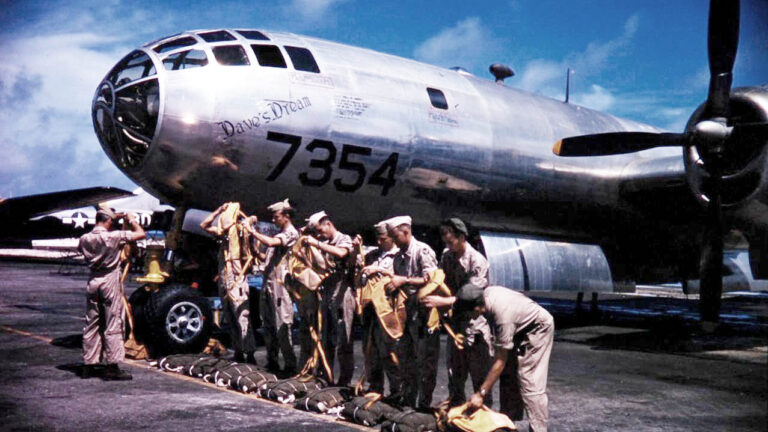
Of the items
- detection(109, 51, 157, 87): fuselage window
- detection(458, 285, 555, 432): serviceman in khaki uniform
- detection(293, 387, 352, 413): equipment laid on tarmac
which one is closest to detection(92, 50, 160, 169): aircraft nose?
detection(109, 51, 157, 87): fuselage window

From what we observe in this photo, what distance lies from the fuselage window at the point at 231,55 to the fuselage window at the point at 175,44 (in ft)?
1.33

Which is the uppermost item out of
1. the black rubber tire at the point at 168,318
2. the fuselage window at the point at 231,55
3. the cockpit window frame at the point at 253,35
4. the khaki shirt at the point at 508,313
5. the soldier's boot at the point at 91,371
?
the cockpit window frame at the point at 253,35

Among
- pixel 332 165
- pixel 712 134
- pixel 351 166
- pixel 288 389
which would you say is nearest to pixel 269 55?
pixel 332 165

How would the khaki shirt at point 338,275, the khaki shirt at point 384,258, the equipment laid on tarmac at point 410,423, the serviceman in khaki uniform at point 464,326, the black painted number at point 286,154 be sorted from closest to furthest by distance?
the equipment laid on tarmac at point 410,423 → the serviceman in khaki uniform at point 464,326 → the khaki shirt at point 384,258 → the khaki shirt at point 338,275 → the black painted number at point 286,154

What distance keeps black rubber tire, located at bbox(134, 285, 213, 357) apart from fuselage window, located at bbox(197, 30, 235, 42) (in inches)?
146

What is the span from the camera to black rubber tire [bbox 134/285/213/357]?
9.72 metres

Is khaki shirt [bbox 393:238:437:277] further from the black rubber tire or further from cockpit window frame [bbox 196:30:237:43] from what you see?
cockpit window frame [bbox 196:30:237:43]

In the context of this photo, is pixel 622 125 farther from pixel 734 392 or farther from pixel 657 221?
pixel 734 392

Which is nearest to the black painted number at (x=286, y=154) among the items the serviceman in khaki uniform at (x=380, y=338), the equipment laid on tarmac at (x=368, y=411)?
the serviceman in khaki uniform at (x=380, y=338)

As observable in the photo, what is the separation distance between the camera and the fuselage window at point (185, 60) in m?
9.70

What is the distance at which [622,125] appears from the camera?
53.9ft

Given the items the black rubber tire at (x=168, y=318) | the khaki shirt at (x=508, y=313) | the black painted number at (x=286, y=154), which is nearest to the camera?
the khaki shirt at (x=508, y=313)

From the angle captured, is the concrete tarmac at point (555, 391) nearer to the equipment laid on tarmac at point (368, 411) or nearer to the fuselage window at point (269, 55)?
the equipment laid on tarmac at point (368, 411)

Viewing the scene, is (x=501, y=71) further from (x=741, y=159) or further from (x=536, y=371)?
(x=536, y=371)
